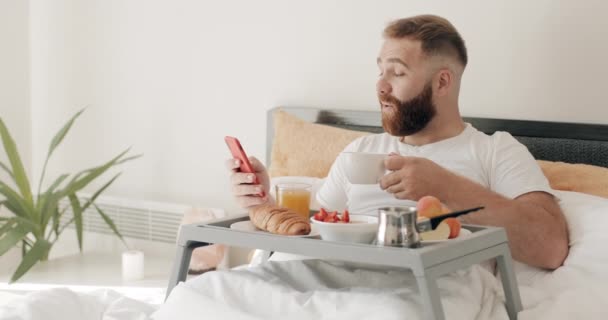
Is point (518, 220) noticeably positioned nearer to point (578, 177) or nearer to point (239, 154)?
point (578, 177)

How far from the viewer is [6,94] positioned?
3963 mm

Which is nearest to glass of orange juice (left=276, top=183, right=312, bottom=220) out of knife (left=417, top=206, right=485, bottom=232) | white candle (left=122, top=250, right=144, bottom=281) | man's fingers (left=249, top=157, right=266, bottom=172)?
man's fingers (left=249, top=157, right=266, bottom=172)

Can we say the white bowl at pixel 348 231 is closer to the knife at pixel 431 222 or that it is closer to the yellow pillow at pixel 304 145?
the knife at pixel 431 222

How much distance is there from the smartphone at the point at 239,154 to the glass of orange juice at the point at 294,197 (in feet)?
0.29

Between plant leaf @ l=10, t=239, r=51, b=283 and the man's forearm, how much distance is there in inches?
72.7

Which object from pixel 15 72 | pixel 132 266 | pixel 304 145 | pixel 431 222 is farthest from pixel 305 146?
pixel 15 72

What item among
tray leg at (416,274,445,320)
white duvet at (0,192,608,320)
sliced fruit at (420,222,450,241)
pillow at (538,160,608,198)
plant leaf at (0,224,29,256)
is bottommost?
plant leaf at (0,224,29,256)

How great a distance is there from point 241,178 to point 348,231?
1.46ft

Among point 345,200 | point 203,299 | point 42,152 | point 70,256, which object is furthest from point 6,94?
point 203,299

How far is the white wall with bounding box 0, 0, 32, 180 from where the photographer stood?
12.9ft

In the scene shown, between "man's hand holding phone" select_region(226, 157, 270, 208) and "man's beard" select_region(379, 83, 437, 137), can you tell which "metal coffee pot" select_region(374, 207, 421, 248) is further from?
"man's beard" select_region(379, 83, 437, 137)

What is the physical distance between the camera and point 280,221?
1998 millimetres

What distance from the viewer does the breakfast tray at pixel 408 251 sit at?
1781mm

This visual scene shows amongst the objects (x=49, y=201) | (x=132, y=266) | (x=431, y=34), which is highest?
(x=431, y=34)
